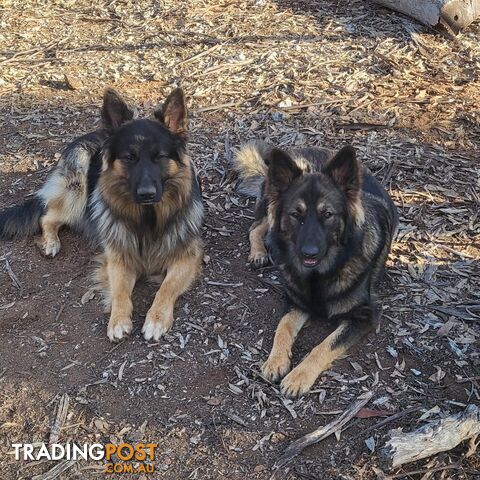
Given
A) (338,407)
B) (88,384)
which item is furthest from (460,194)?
(88,384)

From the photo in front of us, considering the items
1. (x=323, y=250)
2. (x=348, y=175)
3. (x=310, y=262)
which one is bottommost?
(x=310, y=262)

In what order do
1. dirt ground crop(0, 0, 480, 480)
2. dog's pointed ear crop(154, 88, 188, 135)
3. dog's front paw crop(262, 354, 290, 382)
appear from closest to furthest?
1. dirt ground crop(0, 0, 480, 480)
2. dog's front paw crop(262, 354, 290, 382)
3. dog's pointed ear crop(154, 88, 188, 135)

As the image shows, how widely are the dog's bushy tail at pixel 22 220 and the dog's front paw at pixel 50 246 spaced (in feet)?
0.66

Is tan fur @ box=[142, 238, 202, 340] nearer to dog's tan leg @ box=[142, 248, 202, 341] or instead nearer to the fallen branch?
dog's tan leg @ box=[142, 248, 202, 341]

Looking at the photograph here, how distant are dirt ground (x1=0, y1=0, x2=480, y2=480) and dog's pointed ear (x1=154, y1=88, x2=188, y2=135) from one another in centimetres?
128

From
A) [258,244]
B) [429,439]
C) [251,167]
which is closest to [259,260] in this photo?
[258,244]

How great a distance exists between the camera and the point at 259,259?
18.2 feet

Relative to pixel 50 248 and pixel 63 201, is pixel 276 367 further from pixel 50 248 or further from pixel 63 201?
pixel 63 201

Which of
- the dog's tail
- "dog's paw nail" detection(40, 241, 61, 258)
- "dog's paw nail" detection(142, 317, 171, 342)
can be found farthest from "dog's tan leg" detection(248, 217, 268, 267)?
"dog's paw nail" detection(40, 241, 61, 258)

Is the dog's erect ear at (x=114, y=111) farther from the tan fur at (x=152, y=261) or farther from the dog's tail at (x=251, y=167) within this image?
the dog's tail at (x=251, y=167)

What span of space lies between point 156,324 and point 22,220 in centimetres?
204

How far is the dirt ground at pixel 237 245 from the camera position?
162 inches

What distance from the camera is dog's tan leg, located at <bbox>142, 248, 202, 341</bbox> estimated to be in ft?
15.9

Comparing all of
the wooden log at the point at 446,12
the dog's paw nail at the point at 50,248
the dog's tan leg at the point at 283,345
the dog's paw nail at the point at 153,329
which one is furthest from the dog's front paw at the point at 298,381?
the wooden log at the point at 446,12
